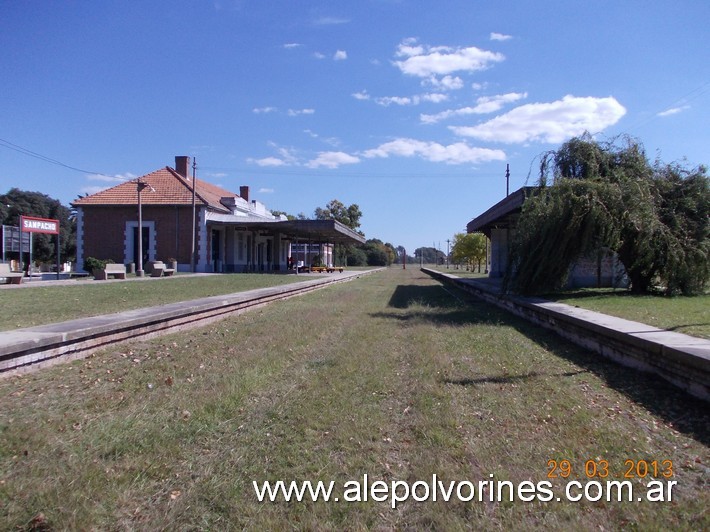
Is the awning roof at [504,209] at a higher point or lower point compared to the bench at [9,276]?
higher

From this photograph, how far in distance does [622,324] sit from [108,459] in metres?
8.56

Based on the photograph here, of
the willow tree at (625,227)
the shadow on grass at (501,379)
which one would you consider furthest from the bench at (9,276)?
the shadow on grass at (501,379)

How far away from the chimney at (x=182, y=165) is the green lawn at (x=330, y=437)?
39989 millimetres

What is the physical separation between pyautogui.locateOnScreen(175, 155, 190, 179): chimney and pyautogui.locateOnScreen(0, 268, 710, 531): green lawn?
39989 mm

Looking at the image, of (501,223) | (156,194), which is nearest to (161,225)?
(156,194)

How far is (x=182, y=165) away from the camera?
46.0 m

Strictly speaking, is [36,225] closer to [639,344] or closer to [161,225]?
[161,225]

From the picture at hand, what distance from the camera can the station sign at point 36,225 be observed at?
969 inches

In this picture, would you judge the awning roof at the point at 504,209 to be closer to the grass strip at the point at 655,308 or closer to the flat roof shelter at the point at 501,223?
the flat roof shelter at the point at 501,223

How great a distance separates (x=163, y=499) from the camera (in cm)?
369

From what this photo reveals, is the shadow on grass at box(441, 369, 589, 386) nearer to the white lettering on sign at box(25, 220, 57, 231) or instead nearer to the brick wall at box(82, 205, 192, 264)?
the white lettering on sign at box(25, 220, 57, 231)

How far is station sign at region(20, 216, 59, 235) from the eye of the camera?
24.6 m

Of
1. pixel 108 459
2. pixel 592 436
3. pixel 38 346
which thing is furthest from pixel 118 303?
pixel 592 436

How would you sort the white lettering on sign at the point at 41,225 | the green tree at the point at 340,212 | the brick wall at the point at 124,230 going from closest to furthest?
the white lettering on sign at the point at 41,225, the brick wall at the point at 124,230, the green tree at the point at 340,212
